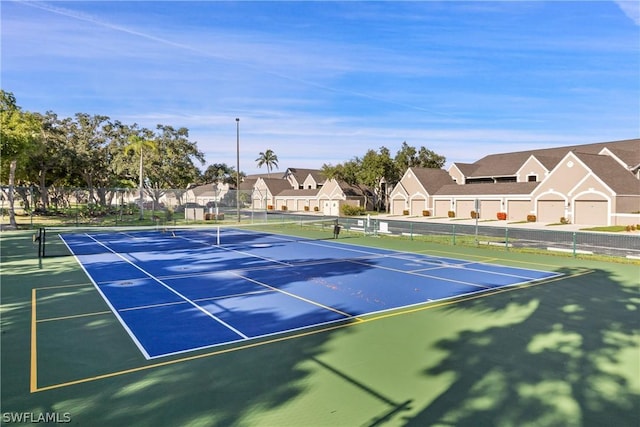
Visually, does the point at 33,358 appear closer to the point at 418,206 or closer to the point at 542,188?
the point at 542,188

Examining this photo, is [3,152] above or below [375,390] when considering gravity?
above

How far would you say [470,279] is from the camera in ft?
54.1

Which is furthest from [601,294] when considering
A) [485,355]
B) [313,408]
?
[313,408]

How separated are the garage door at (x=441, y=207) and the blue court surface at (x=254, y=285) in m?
37.2

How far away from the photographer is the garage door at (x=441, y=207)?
6006cm

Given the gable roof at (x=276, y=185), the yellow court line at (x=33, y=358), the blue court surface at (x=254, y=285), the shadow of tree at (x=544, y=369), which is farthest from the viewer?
the gable roof at (x=276, y=185)

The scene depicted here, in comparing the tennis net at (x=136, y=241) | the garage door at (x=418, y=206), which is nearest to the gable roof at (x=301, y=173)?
the garage door at (x=418, y=206)

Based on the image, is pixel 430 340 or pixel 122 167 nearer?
pixel 430 340

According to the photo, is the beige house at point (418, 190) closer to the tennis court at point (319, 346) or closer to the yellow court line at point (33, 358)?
the tennis court at point (319, 346)

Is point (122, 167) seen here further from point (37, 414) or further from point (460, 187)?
point (37, 414)

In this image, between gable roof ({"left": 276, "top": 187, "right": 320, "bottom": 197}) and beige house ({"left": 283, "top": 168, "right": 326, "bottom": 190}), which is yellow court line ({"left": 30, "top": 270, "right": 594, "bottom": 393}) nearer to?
gable roof ({"left": 276, "top": 187, "right": 320, "bottom": 197})

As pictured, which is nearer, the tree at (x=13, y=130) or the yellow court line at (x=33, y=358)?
the yellow court line at (x=33, y=358)

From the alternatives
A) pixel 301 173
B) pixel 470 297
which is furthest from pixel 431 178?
pixel 470 297

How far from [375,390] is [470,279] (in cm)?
1076
